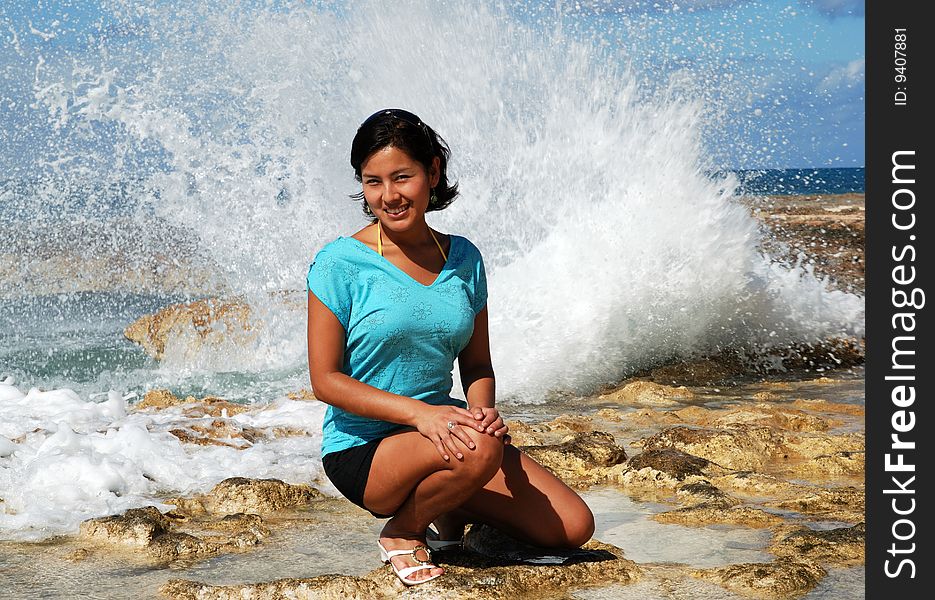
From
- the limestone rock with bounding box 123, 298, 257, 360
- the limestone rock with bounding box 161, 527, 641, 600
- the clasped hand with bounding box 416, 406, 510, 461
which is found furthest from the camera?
the limestone rock with bounding box 123, 298, 257, 360

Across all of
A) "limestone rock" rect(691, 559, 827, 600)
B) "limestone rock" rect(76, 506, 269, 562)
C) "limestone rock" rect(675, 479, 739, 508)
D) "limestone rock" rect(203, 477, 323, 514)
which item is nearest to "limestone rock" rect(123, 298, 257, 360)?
"limestone rock" rect(203, 477, 323, 514)

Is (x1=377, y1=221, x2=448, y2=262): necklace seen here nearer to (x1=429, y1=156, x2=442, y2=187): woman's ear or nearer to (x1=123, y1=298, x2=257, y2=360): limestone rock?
(x1=429, y1=156, x2=442, y2=187): woman's ear

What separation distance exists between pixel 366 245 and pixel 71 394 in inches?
135

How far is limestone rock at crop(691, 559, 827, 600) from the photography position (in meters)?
2.70

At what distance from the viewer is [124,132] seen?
8922 millimetres

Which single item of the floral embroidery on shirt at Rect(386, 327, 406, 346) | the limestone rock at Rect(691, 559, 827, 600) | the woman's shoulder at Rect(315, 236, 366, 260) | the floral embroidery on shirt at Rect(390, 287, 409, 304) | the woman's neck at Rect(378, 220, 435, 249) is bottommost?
the limestone rock at Rect(691, 559, 827, 600)

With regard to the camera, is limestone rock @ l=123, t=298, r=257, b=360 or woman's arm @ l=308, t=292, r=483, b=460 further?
limestone rock @ l=123, t=298, r=257, b=360

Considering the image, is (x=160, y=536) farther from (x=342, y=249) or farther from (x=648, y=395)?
(x=648, y=395)

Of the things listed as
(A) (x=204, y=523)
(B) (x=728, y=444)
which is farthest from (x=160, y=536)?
(B) (x=728, y=444)

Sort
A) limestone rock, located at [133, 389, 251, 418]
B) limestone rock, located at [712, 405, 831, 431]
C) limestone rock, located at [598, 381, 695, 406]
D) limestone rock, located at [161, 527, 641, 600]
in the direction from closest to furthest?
1. limestone rock, located at [161, 527, 641, 600]
2. limestone rock, located at [712, 405, 831, 431]
3. limestone rock, located at [133, 389, 251, 418]
4. limestone rock, located at [598, 381, 695, 406]

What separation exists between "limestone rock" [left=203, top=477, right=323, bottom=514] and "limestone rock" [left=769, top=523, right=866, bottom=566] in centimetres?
177

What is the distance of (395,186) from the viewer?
2.71m
